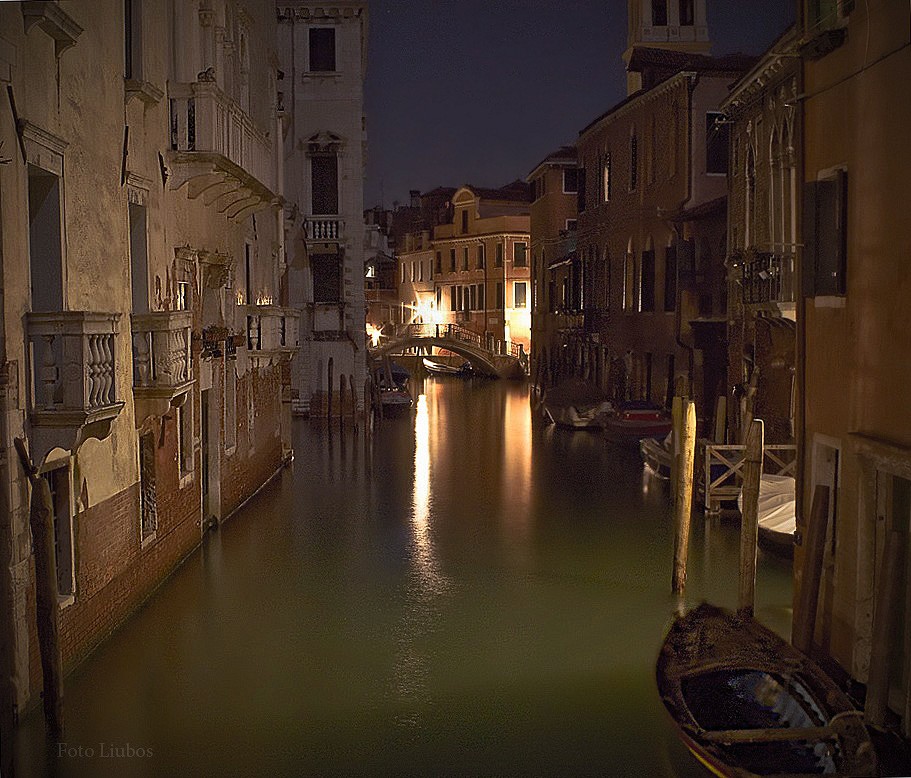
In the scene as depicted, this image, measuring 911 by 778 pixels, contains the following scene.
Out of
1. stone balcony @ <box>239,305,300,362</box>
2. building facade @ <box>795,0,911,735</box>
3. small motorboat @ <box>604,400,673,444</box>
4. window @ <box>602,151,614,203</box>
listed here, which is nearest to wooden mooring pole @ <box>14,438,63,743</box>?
building facade @ <box>795,0,911,735</box>

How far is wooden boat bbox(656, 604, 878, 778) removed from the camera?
4848 millimetres

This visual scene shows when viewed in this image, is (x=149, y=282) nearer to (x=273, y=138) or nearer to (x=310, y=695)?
(x=310, y=695)

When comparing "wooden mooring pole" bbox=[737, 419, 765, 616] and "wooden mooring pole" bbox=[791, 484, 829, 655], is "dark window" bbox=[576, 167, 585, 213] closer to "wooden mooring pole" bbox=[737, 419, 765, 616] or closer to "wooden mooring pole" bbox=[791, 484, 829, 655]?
"wooden mooring pole" bbox=[737, 419, 765, 616]

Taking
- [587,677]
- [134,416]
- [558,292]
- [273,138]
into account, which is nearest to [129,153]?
[134,416]

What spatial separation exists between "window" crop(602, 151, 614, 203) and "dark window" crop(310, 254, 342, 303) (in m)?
5.62

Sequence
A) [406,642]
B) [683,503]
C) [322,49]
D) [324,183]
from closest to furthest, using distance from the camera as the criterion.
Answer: [406,642] < [683,503] < [322,49] < [324,183]

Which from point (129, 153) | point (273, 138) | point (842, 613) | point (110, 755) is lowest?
point (110, 755)

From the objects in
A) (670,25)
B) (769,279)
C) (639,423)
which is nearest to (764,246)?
(769,279)

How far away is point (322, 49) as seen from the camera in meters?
20.0

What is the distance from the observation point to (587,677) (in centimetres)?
676

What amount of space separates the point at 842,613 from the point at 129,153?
523cm

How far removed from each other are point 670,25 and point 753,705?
21.2 metres

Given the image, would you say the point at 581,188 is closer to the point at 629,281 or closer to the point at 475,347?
the point at 629,281

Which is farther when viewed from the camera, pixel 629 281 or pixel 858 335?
pixel 629 281
